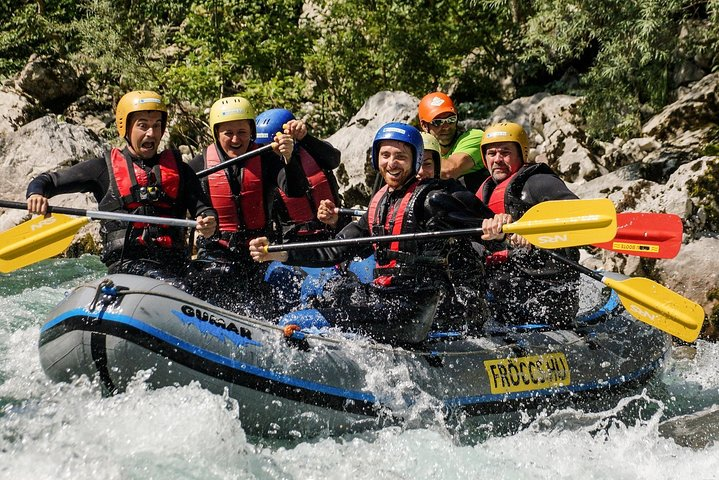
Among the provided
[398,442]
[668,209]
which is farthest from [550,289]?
[668,209]

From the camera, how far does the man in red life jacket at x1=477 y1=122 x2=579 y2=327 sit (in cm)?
541

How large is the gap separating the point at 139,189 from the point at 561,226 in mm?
2688

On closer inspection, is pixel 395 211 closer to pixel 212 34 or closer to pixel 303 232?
pixel 303 232

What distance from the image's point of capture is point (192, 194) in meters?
5.14

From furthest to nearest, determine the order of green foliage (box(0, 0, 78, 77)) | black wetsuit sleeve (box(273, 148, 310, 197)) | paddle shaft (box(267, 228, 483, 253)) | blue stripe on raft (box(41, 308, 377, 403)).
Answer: green foliage (box(0, 0, 78, 77)) < black wetsuit sleeve (box(273, 148, 310, 197)) < paddle shaft (box(267, 228, 483, 253)) < blue stripe on raft (box(41, 308, 377, 403))

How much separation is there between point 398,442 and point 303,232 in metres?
2.04

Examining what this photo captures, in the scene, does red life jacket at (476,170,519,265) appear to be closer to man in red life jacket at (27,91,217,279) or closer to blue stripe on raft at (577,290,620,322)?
blue stripe on raft at (577,290,620,322)

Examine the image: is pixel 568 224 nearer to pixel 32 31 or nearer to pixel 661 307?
A: pixel 661 307

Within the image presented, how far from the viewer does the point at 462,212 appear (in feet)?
15.6

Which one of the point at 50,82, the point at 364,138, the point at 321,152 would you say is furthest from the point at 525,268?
the point at 50,82

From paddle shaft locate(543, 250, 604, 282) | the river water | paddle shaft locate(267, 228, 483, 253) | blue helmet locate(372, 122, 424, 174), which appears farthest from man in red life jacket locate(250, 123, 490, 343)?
the river water

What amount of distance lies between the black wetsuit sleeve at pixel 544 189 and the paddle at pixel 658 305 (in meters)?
0.39

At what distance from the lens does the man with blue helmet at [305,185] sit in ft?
19.4

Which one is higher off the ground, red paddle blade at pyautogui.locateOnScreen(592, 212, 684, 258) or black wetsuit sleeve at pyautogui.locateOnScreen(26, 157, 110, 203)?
black wetsuit sleeve at pyautogui.locateOnScreen(26, 157, 110, 203)
